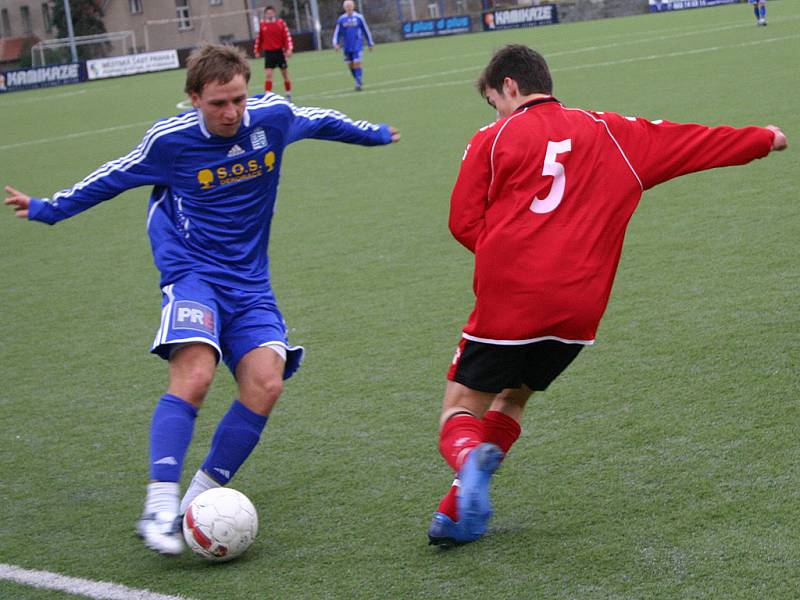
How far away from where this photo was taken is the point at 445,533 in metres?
3.75

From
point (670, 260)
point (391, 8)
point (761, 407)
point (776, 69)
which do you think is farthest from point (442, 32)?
point (761, 407)

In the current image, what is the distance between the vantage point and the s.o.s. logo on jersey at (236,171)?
4352mm

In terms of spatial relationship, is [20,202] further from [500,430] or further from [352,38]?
[352,38]

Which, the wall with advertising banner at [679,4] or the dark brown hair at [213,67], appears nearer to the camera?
the dark brown hair at [213,67]

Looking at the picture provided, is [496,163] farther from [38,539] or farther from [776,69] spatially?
[776,69]

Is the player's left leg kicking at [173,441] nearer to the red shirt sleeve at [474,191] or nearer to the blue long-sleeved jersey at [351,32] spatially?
the red shirt sleeve at [474,191]

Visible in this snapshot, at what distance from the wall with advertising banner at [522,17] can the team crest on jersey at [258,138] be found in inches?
1549

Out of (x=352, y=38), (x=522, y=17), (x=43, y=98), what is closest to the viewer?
(x=352, y=38)

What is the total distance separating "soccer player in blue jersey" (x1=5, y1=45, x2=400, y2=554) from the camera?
13.5 ft

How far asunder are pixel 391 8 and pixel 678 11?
1811 cm

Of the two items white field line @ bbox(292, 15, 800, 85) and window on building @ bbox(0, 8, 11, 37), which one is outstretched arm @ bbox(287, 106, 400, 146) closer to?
white field line @ bbox(292, 15, 800, 85)

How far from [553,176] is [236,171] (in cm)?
131

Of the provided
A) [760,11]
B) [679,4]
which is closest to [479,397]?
[760,11]

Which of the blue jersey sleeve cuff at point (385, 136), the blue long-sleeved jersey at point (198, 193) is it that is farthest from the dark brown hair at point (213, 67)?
the blue jersey sleeve cuff at point (385, 136)
